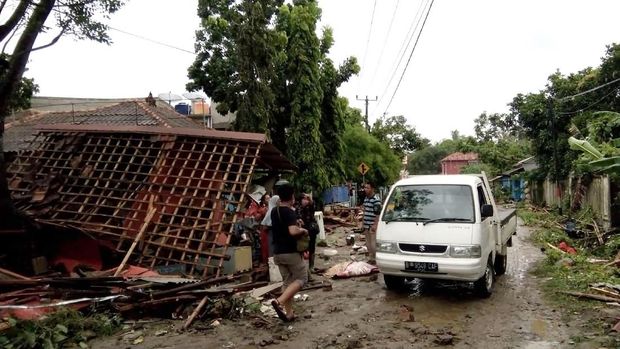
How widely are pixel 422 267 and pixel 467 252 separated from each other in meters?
0.70

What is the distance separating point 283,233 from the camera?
20.9 ft

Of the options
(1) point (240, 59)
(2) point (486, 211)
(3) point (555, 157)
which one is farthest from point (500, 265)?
(3) point (555, 157)

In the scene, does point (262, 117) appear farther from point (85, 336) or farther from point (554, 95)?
point (554, 95)

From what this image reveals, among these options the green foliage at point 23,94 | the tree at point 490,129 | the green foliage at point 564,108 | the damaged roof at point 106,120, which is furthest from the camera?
the tree at point 490,129

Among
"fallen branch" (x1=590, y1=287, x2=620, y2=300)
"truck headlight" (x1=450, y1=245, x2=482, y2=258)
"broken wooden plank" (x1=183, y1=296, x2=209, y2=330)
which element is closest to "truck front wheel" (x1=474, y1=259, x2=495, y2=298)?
"truck headlight" (x1=450, y1=245, x2=482, y2=258)

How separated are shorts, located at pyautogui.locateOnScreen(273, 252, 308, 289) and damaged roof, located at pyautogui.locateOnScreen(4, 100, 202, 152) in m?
11.4

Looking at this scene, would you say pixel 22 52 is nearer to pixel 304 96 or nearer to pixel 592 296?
pixel 592 296

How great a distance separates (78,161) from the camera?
10938 mm

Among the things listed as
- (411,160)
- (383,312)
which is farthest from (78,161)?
(411,160)

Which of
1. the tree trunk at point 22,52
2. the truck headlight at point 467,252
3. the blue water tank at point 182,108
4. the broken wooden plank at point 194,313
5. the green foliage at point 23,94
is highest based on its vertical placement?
the blue water tank at point 182,108

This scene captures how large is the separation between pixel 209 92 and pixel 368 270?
15.8m

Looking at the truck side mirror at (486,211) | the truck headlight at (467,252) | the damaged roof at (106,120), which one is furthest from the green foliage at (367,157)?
the truck headlight at (467,252)

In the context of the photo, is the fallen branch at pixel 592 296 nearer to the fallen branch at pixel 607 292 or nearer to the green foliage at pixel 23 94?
the fallen branch at pixel 607 292

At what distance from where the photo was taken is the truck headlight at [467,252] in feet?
23.2
